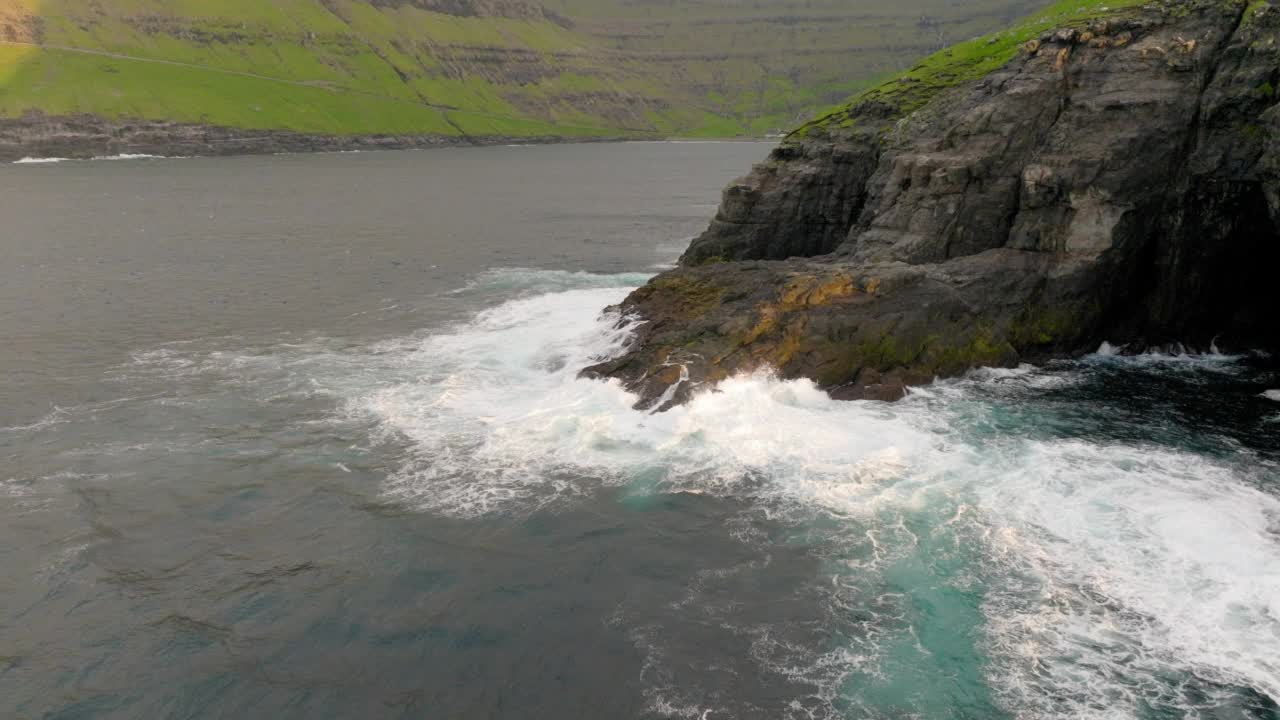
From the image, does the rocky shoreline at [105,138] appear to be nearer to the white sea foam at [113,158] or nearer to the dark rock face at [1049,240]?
the white sea foam at [113,158]

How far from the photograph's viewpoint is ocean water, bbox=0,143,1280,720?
58.7ft

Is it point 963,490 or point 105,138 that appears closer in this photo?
point 963,490

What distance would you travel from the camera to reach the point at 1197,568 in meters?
21.5

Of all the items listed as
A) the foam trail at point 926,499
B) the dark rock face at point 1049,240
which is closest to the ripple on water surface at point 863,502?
the foam trail at point 926,499

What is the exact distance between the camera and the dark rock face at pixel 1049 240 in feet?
115

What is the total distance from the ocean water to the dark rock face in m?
2.20

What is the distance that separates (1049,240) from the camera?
38750mm

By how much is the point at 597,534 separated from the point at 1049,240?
91.0 ft

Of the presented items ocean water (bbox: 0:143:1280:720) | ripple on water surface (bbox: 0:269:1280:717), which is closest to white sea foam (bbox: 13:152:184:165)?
ocean water (bbox: 0:143:1280:720)

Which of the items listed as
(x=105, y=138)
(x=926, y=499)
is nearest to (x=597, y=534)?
(x=926, y=499)

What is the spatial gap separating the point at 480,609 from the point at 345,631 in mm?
3261

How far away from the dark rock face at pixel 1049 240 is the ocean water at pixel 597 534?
2.20 meters

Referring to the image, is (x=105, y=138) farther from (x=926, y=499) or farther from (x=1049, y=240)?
(x=926, y=499)

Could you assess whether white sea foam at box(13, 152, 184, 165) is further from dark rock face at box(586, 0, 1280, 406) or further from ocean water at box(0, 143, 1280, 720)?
dark rock face at box(586, 0, 1280, 406)
